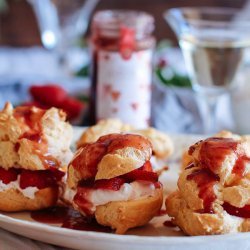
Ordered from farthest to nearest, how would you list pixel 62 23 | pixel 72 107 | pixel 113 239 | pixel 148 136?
pixel 62 23, pixel 72 107, pixel 148 136, pixel 113 239

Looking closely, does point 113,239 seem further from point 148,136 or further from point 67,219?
point 148,136

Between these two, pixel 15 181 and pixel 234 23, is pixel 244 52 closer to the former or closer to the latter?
pixel 234 23

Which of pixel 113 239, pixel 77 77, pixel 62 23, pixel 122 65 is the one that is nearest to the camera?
pixel 113 239

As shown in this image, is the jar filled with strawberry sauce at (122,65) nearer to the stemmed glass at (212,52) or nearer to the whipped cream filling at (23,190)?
the stemmed glass at (212,52)

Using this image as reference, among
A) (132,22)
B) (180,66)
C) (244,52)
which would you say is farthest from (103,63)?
(180,66)

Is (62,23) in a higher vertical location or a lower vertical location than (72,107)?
higher

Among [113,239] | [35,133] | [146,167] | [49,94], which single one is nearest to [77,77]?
[49,94]
